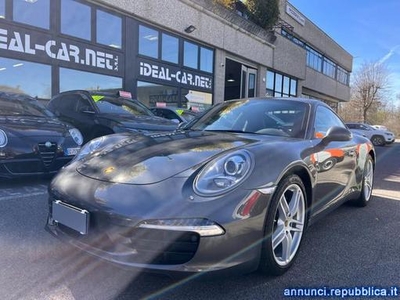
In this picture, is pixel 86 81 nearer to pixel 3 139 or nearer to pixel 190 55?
pixel 190 55

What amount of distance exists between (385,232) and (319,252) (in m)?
1.02

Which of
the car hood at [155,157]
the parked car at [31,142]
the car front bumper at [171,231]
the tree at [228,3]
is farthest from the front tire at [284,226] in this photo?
the tree at [228,3]

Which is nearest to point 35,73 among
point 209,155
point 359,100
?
point 209,155

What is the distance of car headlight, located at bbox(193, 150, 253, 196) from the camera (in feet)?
6.75

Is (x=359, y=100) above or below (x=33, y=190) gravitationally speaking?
above

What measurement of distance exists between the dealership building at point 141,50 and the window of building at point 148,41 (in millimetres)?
36

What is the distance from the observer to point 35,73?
31.6ft

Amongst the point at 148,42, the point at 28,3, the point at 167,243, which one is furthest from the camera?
the point at 148,42

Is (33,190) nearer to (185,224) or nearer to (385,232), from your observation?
(185,224)

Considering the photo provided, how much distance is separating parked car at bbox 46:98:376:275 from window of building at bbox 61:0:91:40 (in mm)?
8551

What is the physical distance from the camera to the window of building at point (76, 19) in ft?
33.6

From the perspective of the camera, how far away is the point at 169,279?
223 centimetres

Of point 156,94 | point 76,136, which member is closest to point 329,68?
point 156,94

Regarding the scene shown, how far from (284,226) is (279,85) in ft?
71.9
